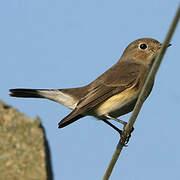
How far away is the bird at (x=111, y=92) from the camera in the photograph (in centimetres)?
795

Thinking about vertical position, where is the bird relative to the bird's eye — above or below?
below

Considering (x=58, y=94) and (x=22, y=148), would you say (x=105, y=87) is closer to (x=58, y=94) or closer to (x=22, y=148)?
(x=58, y=94)

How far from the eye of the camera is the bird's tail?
873 centimetres

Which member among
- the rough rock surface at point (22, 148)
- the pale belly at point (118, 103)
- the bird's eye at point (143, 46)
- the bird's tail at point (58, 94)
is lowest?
the rough rock surface at point (22, 148)

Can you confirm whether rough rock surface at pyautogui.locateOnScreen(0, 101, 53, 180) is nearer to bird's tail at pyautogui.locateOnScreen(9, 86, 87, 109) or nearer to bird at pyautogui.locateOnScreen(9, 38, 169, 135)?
bird at pyautogui.locateOnScreen(9, 38, 169, 135)

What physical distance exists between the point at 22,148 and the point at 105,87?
7.18 feet

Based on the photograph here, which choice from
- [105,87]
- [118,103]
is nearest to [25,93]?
[105,87]

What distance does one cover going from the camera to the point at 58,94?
8.88 meters

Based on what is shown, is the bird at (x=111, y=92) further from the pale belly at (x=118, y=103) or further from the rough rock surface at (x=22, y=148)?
the rough rock surface at (x=22, y=148)

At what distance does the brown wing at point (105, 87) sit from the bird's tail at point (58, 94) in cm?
35


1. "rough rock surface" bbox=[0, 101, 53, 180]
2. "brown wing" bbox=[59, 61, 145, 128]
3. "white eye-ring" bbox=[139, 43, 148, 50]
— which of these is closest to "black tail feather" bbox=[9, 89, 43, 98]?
"brown wing" bbox=[59, 61, 145, 128]

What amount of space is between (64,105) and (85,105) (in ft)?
3.29

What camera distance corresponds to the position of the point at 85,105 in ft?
25.8

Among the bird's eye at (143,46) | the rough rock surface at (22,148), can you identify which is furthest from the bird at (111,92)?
the rough rock surface at (22,148)
